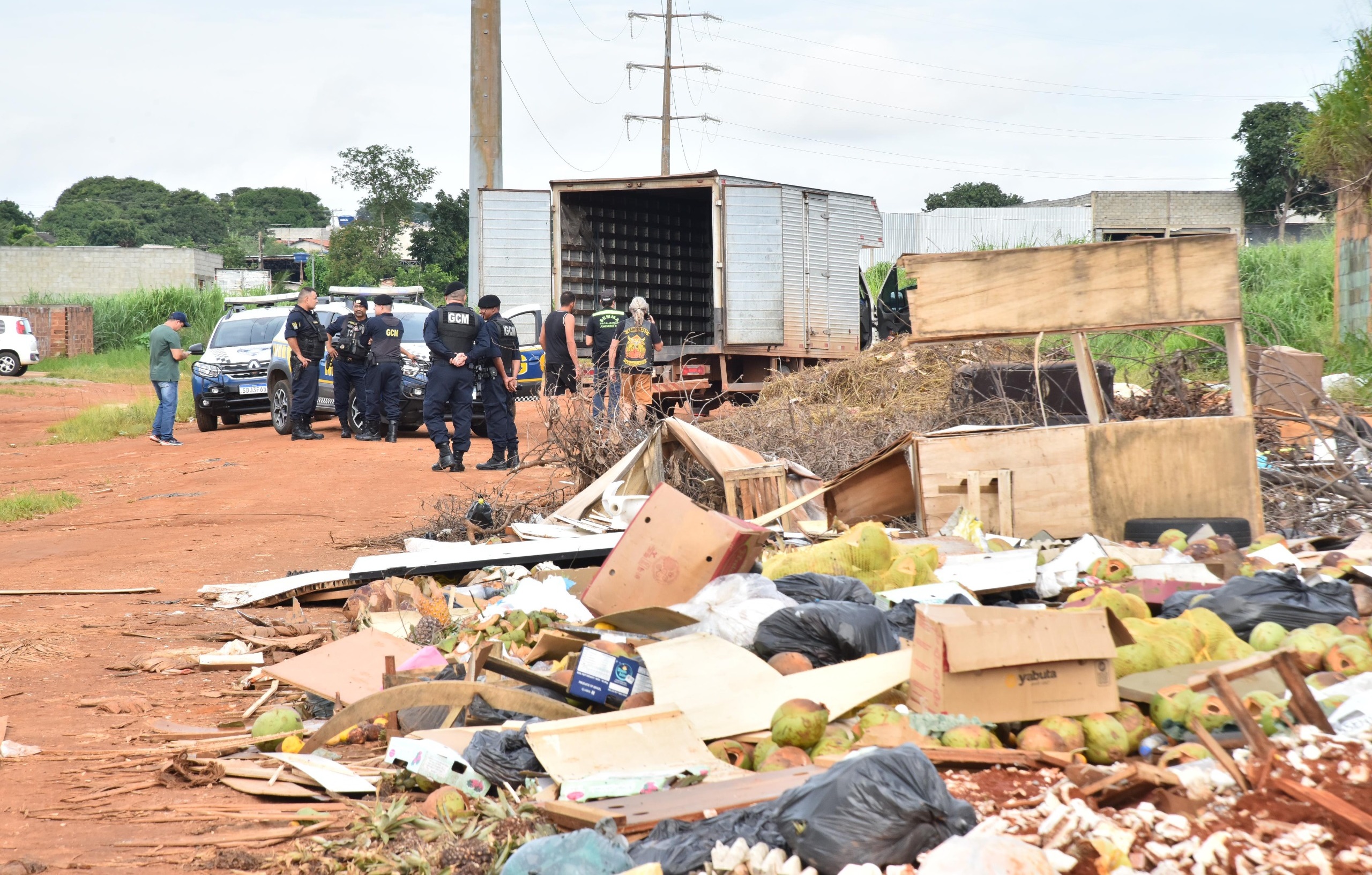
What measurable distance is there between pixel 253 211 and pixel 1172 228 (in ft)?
230

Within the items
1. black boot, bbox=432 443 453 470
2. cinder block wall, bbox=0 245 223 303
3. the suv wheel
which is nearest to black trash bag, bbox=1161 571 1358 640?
black boot, bbox=432 443 453 470

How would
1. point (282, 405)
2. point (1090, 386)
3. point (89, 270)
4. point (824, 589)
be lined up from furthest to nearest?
point (89, 270) → point (282, 405) → point (1090, 386) → point (824, 589)

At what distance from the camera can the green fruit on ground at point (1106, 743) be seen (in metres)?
3.12

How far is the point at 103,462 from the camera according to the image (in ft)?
45.9

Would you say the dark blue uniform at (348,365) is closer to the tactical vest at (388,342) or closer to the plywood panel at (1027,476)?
the tactical vest at (388,342)

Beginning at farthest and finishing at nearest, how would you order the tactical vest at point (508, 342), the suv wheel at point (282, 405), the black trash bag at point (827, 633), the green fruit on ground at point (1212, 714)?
the suv wheel at point (282, 405) < the tactical vest at point (508, 342) < the black trash bag at point (827, 633) < the green fruit on ground at point (1212, 714)

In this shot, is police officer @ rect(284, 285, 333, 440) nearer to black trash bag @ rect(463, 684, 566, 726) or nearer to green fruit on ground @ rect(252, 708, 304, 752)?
green fruit on ground @ rect(252, 708, 304, 752)

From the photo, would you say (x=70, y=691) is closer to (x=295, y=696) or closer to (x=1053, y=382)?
(x=295, y=696)

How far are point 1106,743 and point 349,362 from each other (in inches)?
466

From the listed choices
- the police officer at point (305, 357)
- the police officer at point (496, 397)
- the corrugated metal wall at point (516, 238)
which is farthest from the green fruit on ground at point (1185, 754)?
the corrugated metal wall at point (516, 238)

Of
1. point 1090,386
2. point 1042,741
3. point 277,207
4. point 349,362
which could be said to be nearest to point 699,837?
point 1042,741

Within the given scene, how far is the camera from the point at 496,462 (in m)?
11.2

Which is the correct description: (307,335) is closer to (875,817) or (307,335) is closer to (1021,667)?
(1021,667)

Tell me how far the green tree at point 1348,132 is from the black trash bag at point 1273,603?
11426 millimetres
